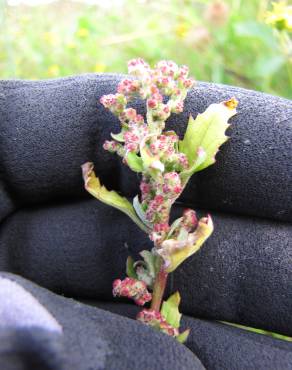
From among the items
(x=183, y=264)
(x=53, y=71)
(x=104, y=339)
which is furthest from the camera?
(x=53, y=71)

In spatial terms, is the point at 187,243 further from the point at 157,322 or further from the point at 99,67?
the point at 99,67

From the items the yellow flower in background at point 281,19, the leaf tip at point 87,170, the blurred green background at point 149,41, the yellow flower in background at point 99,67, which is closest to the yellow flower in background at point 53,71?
the blurred green background at point 149,41

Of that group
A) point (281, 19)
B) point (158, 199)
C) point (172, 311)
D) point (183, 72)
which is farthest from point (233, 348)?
point (281, 19)

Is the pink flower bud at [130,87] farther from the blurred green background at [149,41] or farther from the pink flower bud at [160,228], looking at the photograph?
the blurred green background at [149,41]

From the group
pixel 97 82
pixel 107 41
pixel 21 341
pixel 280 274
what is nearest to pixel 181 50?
pixel 107 41

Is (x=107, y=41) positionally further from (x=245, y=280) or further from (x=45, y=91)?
(x=245, y=280)

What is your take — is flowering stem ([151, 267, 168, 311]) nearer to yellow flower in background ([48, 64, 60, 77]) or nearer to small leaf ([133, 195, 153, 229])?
Result: small leaf ([133, 195, 153, 229])

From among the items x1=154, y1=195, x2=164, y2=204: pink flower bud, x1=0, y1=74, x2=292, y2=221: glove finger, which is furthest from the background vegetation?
x1=154, y1=195, x2=164, y2=204: pink flower bud
